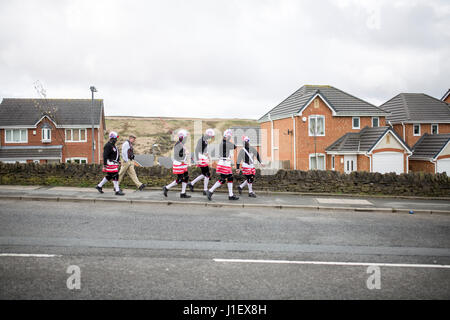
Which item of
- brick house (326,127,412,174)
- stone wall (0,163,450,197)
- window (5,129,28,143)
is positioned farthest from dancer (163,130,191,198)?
window (5,129,28,143)

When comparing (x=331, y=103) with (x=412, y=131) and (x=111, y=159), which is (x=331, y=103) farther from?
(x=111, y=159)

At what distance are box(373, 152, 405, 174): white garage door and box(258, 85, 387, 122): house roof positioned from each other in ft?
14.9

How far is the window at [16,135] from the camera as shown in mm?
39312

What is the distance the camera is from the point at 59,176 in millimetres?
13508

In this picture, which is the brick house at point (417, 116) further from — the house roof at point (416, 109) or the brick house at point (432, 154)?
the brick house at point (432, 154)

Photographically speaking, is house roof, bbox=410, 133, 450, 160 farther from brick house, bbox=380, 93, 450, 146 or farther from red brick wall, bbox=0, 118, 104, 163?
red brick wall, bbox=0, 118, 104, 163

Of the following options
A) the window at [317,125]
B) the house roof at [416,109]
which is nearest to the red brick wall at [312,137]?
the window at [317,125]

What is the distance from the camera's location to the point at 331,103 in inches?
1204

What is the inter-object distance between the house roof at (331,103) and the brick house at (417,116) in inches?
189

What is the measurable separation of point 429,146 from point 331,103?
10.3 meters

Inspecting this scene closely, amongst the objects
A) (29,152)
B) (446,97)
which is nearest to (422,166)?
(446,97)

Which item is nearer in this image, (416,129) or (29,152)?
(416,129)

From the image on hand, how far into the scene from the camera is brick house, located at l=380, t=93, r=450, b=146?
114 feet
